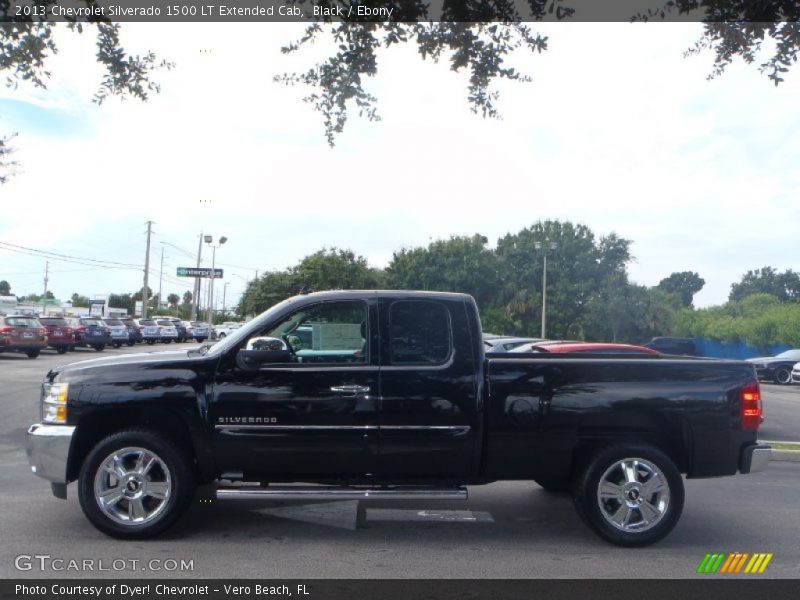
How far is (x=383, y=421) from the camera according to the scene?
653 cm

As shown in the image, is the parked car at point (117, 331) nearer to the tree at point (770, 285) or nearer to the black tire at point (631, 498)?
the black tire at point (631, 498)

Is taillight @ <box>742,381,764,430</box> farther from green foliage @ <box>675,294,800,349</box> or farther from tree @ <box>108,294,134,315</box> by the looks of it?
tree @ <box>108,294,134,315</box>

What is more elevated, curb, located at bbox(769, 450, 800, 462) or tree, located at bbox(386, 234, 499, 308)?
tree, located at bbox(386, 234, 499, 308)

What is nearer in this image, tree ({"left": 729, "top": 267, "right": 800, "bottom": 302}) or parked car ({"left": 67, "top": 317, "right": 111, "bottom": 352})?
parked car ({"left": 67, "top": 317, "right": 111, "bottom": 352})

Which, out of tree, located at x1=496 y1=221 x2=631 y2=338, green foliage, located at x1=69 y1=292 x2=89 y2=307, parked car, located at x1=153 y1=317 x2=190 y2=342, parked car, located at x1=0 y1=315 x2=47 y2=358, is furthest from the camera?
green foliage, located at x1=69 y1=292 x2=89 y2=307

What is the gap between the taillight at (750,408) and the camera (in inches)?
268

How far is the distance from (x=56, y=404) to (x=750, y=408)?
5564 millimetres

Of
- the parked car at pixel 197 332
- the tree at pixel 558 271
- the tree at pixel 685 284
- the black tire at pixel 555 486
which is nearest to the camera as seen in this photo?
the black tire at pixel 555 486

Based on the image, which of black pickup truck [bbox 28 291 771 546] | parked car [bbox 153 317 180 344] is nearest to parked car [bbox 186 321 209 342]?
parked car [bbox 153 317 180 344]

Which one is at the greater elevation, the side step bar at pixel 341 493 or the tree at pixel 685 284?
the tree at pixel 685 284

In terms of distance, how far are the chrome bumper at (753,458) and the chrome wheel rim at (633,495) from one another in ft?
2.32

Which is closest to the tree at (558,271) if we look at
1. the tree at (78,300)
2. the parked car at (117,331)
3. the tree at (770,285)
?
the parked car at (117,331)

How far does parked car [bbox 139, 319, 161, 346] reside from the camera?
172 feet

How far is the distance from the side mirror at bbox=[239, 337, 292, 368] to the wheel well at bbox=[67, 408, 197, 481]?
0.73 metres
